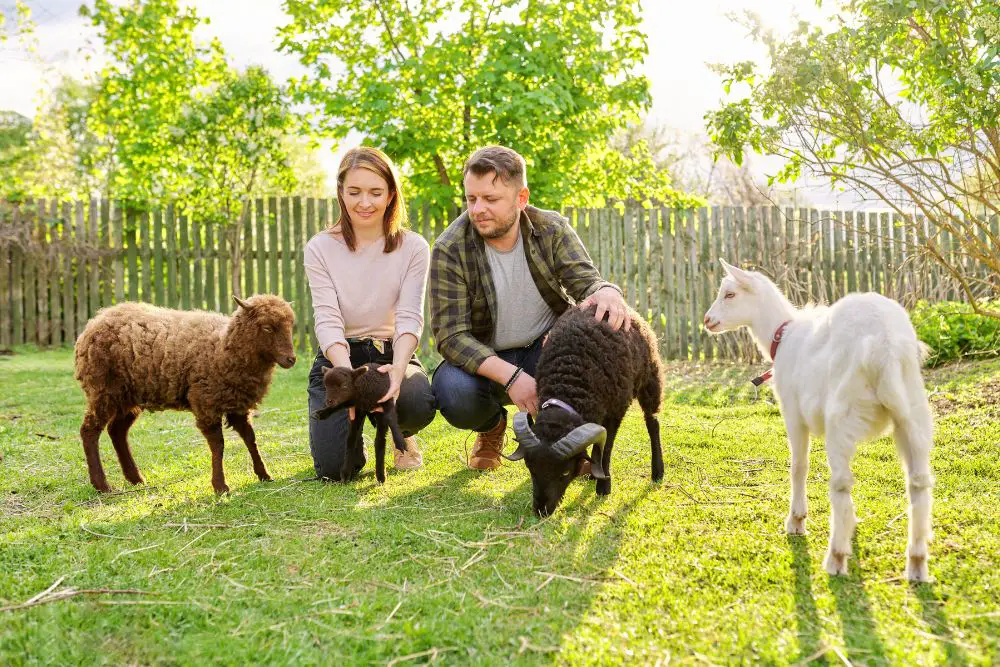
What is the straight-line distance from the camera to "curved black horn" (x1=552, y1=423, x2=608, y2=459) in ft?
11.9

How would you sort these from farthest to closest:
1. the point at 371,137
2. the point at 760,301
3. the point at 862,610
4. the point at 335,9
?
1. the point at 335,9
2. the point at 371,137
3. the point at 760,301
4. the point at 862,610

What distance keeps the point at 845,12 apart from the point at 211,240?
9.93m

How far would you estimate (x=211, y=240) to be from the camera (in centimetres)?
1227

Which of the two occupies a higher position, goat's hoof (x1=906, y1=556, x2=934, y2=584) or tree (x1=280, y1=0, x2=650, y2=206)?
tree (x1=280, y1=0, x2=650, y2=206)

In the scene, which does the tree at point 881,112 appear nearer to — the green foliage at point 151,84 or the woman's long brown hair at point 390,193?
the woman's long brown hair at point 390,193

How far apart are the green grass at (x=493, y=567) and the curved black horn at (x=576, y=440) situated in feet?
1.31

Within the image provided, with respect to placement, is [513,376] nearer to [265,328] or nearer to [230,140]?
[265,328]

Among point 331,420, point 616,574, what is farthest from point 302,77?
point 616,574

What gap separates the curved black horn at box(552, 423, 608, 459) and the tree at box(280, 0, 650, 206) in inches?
260

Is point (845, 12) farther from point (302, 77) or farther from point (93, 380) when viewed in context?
point (302, 77)

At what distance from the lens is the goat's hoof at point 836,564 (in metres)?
3.02

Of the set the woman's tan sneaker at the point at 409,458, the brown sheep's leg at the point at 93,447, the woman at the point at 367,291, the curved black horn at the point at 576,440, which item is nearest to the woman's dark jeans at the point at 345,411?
the woman at the point at 367,291

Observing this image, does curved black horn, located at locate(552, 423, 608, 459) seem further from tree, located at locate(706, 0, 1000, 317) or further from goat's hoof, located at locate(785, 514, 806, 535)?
tree, located at locate(706, 0, 1000, 317)

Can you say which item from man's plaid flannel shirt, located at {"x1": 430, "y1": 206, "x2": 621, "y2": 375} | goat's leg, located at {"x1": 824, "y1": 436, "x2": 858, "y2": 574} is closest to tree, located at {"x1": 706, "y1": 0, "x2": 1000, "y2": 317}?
man's plaid flannel shirt, located at {"x1": 430, "y1": 206, "x2": 621, "y2": 375}
